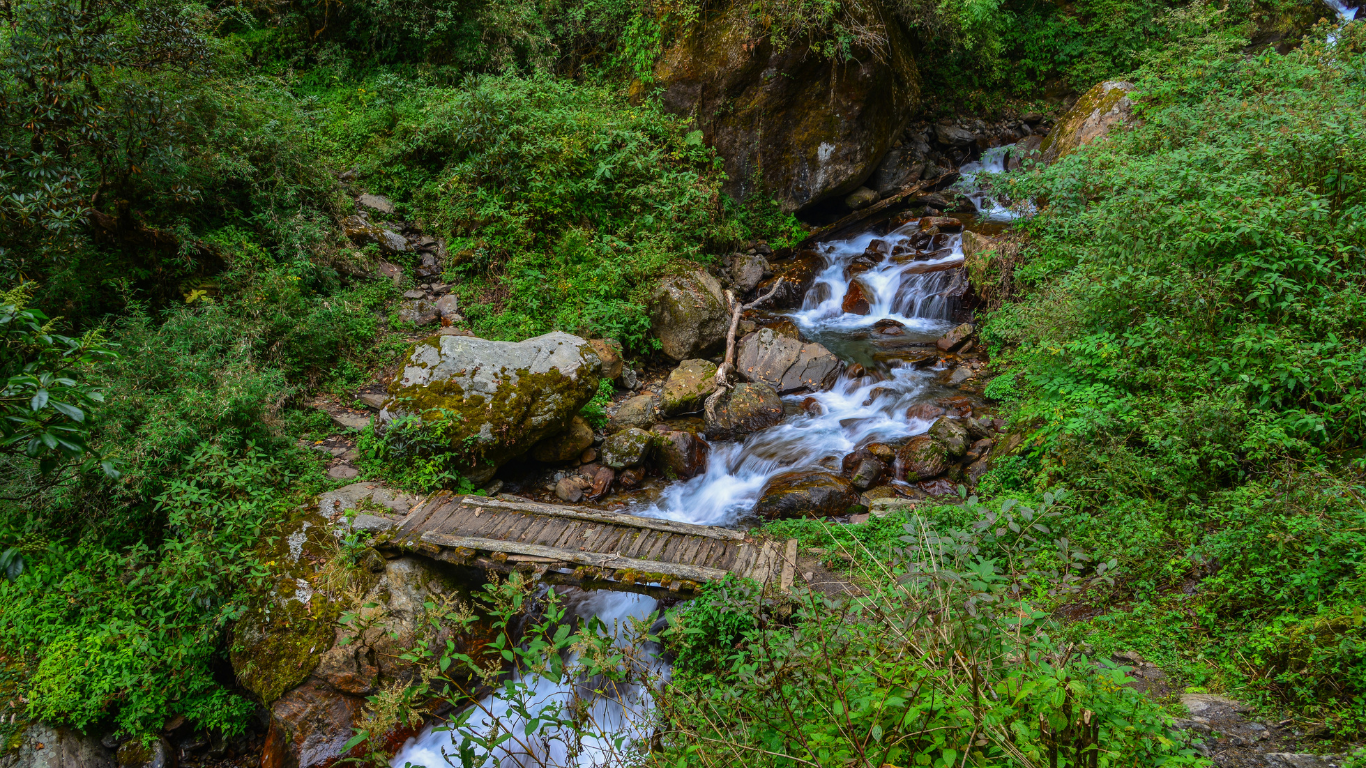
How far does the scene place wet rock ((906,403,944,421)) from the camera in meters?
7.92

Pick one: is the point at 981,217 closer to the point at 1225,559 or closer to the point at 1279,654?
the point at 1225,559

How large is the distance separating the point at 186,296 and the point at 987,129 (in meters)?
17.3

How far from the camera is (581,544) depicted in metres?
5.55

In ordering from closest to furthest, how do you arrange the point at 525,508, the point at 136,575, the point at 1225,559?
the point at 1225,559 < the point at 136,575 < the point at 525,508

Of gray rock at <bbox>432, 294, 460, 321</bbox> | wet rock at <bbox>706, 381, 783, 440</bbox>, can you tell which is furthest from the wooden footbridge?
gray rock at <bbox>432, 294, 460, 321</bbox>

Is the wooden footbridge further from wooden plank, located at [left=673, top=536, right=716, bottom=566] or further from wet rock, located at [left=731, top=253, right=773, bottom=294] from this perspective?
wet rock, located at [left=731, top=253, right=773, bottom=294]

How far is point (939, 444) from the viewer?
707cm

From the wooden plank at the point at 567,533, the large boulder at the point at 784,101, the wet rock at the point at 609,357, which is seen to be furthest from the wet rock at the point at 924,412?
the large boulder at the point at 784,101

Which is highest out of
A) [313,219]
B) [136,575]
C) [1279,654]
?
[1279,654]

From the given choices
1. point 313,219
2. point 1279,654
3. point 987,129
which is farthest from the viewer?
point 987,129

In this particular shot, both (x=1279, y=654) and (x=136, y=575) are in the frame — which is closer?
(x=1279, y=654)

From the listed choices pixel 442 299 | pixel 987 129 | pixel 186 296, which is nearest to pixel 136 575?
pixel 186 296

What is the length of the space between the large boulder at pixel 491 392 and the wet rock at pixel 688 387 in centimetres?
163

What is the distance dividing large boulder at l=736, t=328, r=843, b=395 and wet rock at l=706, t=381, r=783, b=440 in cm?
54
